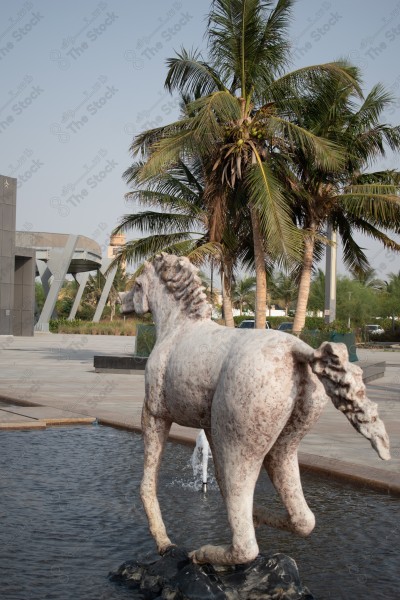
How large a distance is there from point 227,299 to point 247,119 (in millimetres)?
4759

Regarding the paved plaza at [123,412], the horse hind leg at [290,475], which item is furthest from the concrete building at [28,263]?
the horse hind leg at [290,475]

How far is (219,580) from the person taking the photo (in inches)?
165

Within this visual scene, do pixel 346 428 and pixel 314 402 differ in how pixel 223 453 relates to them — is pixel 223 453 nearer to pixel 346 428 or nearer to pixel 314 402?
pixel 314 402

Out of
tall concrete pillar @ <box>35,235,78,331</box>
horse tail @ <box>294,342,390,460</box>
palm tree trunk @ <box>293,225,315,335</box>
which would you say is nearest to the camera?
horse tail @ <box>294,342,390,460</box>

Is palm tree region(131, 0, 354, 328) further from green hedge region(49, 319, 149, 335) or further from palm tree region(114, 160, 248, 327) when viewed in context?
green hedge region(49, 319, 149, 335)

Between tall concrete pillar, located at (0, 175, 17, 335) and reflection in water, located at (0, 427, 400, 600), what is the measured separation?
40.0 meters

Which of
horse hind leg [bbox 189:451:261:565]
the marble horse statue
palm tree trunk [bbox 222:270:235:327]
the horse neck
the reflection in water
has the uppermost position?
palm tree trunk [bbox 222:270:235:327]

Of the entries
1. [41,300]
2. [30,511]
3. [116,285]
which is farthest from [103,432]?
[41,300]

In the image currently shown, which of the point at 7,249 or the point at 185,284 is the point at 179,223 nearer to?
the point at 185,284

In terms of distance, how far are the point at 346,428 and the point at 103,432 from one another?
3.55 metres

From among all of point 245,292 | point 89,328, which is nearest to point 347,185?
point 89,328

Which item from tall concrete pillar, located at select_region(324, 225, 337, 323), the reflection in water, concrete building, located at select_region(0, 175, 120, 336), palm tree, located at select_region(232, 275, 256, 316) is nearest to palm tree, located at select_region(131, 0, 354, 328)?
tall concrete pillar, located at select_region(324, 225, 337, 323)

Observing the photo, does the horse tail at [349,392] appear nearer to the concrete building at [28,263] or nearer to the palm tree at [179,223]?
the palm tree at [179,223]

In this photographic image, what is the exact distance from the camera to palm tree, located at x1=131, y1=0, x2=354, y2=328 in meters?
18.5
